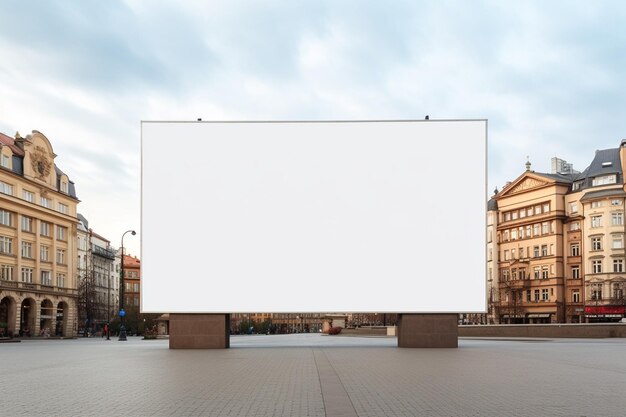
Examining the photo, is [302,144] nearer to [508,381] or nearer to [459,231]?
[459,231]

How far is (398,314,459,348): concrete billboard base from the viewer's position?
29.8 metres

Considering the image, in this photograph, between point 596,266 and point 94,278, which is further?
point 94,278

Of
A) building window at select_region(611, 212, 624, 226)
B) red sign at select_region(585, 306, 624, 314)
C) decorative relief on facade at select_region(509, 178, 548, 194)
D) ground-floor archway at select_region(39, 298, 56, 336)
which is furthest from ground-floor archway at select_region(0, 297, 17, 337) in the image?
building window at select_region(611, 212, 624, 226)

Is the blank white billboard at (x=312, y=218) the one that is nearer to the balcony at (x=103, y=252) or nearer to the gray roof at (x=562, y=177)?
the gray roof at (x=562, y=177)

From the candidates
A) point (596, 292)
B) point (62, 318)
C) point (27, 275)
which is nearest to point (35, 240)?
point (27, 275)

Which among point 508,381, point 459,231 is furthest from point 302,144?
point 508,381

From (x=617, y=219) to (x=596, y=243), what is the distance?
416cm

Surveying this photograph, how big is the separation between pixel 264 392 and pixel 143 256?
1567 centimetres

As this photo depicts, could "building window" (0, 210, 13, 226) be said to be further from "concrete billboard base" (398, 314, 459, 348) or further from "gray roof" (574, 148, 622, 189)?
"gray roof" (574, 148, 622, 189)

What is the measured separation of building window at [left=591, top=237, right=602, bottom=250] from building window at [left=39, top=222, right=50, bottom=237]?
6726 centimetres

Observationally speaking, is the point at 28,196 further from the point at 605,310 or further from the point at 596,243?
the point at 596,243

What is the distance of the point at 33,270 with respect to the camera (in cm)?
8519

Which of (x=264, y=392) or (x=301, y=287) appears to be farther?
(x=301, y=287)

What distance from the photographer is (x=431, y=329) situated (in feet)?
97.8
